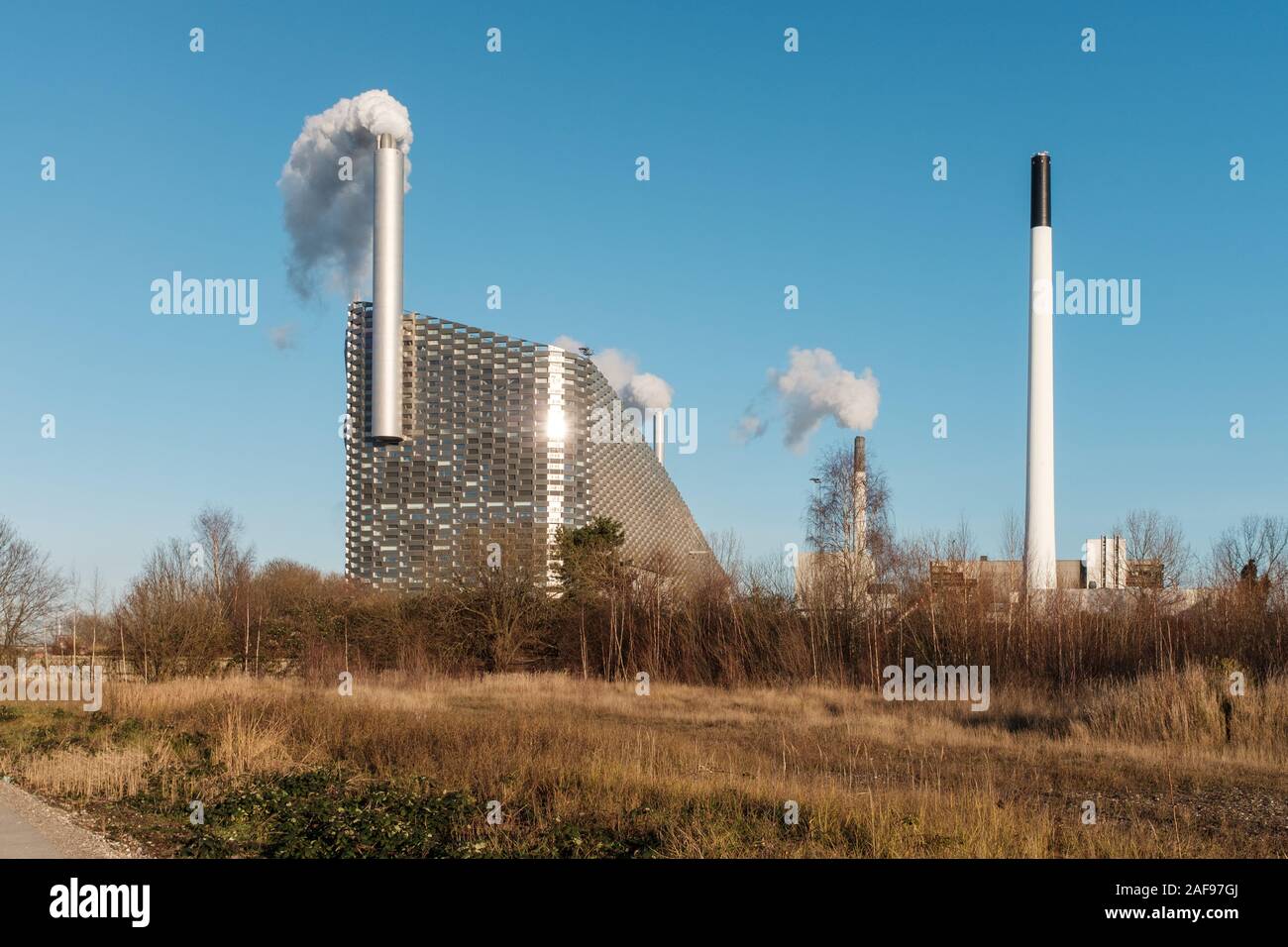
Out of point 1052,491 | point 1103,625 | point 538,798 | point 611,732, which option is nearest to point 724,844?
point 538,798

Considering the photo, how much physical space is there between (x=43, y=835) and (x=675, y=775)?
6.18 m

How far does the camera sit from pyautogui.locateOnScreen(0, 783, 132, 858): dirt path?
27.5 ft

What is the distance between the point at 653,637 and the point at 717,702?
7610 millimetres

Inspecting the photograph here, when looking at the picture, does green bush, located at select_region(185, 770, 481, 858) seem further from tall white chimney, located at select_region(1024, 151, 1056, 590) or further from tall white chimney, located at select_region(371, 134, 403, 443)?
tall white chimney, located at select_region(371, 134, 403, 443)

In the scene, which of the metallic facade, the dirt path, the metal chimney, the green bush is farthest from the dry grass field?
the metallic facade

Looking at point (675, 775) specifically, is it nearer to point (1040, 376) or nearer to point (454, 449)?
point (1040, 376)

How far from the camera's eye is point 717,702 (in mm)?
26219

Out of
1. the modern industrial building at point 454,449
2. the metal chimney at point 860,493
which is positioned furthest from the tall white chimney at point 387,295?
the metal chimney at point 860,493

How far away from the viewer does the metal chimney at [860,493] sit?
48497 millimetres

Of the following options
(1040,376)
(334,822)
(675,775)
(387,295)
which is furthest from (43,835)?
(387,295)

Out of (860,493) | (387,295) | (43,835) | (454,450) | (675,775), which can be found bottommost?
(675,775)

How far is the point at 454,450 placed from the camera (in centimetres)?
8100

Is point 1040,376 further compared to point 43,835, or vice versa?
point 1040,376
